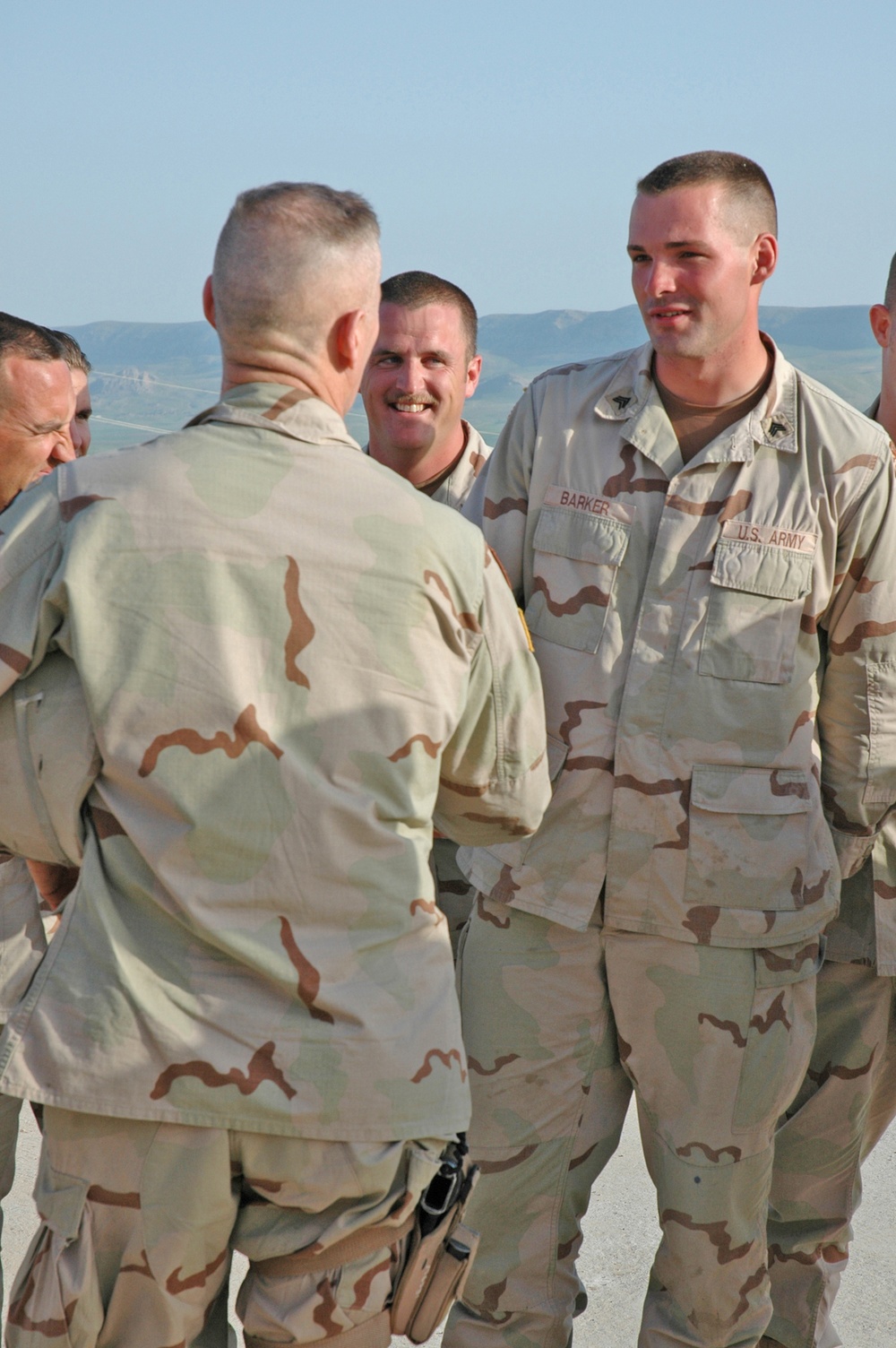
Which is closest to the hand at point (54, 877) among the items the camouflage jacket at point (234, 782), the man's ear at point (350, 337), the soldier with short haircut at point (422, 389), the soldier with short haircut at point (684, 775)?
the camouflage jacket at point (234, 782)

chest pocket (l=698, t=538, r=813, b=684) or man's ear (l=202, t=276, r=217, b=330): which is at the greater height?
man's ear (l=202, t=276, r=217, b=330)

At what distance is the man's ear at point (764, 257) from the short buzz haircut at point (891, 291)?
526 millimetres

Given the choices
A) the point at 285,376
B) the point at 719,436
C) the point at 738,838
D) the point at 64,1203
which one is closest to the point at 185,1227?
the point at 64,1203

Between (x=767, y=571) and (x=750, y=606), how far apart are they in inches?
3.0

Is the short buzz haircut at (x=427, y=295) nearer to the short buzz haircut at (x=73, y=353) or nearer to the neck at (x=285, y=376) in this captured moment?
the short buzz haircut at (x=73, y=353)

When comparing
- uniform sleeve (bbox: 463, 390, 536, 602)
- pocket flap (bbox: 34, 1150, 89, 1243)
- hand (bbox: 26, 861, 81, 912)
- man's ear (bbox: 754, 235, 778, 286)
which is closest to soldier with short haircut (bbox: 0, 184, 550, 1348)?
pocket flap (bbox: 34, 1150, 89, 1243)

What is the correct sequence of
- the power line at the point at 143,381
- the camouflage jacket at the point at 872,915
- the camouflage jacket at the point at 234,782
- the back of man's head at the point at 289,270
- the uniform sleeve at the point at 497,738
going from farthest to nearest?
the power line at the point at 143,381 → the camouflage jacket at the point at 872,915 → the uniform sleeve at the point at 497,738 → the back of man's head at the point at 289,270 → the camouflage jacket at the point at 234,782

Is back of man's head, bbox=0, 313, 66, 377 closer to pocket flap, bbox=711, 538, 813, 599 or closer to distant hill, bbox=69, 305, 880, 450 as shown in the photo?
pocket flap, bbox=711, 538, 813, 599

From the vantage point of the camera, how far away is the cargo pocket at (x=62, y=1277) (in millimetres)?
1665

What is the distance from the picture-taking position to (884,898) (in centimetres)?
293

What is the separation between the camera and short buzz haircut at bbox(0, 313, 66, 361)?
3014 mm

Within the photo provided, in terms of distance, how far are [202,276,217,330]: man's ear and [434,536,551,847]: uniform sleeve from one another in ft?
1.72

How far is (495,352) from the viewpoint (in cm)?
1383

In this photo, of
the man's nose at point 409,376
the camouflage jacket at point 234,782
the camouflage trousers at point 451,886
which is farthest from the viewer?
the man's nose at point 409,376
